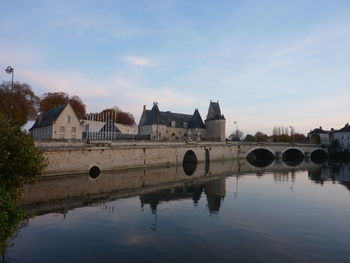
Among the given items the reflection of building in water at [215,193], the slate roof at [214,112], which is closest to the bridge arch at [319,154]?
the slate roof at [214,112]

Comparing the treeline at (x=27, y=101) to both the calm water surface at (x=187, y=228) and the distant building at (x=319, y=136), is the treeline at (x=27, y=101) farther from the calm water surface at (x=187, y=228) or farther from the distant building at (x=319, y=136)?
the distant building at (x=319, y=136)

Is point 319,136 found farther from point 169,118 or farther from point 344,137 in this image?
point 169,118

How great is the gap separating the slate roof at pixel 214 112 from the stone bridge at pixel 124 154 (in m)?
9.08

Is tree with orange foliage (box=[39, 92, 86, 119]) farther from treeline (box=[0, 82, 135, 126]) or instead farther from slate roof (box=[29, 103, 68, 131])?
slate roof (box=[29, 103, 68, 131])

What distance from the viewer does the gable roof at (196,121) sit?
6806 centimetres

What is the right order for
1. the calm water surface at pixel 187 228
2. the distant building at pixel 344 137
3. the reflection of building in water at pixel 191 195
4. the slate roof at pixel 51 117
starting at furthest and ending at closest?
the distant building at pixel 344 137
the slate roof at pixel 51 117
the reflection of building in water at pixel 191 195
the calm water surface at pixel 187 228

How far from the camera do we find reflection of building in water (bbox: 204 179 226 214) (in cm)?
1866

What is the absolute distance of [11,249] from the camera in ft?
36.7

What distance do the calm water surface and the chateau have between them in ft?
132

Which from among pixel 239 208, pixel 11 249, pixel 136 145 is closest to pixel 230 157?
pixel 136 145

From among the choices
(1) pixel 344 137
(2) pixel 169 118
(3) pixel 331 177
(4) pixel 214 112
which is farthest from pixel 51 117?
(1) pixel 344 137

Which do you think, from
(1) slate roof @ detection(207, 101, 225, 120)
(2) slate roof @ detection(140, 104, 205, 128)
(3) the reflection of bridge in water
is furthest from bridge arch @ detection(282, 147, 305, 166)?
(3) the reflection of bridge in water

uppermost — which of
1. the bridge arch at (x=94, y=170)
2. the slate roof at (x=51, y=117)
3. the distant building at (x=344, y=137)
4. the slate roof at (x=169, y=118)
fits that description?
the slate roof at (x=169, y=118)

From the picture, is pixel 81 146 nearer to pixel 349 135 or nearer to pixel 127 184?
pixel 127 184
